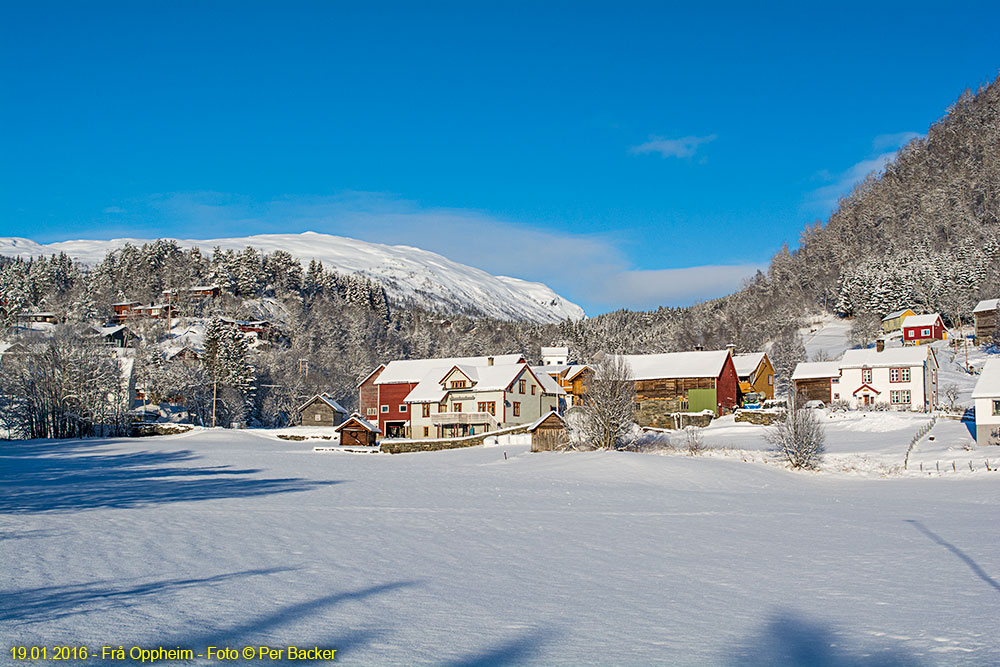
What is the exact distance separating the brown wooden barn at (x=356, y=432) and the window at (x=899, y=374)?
48522 millimetres

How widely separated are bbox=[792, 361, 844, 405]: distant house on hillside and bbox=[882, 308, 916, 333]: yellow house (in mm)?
47995

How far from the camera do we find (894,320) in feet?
395

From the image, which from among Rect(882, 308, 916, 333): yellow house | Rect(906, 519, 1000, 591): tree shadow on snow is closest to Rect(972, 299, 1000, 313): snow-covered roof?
Rect(882, 308, 916, 333): yellow house

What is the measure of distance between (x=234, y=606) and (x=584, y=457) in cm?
3123

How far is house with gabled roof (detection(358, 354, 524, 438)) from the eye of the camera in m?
77.1

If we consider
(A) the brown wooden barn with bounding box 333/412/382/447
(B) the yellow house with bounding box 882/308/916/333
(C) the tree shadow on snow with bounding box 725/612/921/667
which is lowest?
Result: (A) the brown wooden barn with bounding box 333/412/382/447

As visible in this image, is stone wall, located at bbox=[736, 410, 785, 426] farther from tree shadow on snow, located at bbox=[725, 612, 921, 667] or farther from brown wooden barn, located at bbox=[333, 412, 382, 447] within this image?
tree shadow on snow, located at bbox=[725, 612, 921, 667]

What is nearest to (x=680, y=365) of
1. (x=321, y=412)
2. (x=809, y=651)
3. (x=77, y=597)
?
(x=321, y=412)

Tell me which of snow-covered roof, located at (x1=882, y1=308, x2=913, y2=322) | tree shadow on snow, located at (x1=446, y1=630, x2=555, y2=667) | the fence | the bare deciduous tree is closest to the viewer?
tree shadow on snow, located at (x1=446, y1=630, x2=555, y2=667)

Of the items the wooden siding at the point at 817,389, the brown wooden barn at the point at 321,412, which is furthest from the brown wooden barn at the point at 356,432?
the wooden siding at the point at 817,389

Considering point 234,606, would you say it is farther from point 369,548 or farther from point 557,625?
point 369,548

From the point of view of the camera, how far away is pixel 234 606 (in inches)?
418

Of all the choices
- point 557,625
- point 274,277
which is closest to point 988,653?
point 557,625

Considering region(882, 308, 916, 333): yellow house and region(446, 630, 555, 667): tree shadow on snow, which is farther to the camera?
region(882, 308, 916, 333): yellow house
